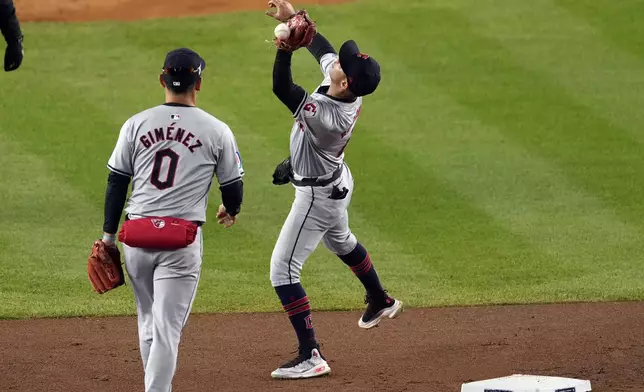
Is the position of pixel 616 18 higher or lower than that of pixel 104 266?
lower

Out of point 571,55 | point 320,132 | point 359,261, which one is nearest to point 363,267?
point 359,261

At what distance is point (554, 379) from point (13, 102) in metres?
8.87

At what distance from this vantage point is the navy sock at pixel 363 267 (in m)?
7.40

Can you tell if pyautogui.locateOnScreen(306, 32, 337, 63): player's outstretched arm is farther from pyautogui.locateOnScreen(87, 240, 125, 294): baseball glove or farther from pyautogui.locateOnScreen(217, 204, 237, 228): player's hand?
pyautogui.locateOnScreen(87, 240, 125, 294): baseball glove

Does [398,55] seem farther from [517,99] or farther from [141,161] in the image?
[141,161]

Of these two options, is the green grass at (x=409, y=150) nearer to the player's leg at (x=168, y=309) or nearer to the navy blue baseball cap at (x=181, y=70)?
the player's leg at (x=168, y=309)

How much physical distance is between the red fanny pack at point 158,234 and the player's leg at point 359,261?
1686 millimetres

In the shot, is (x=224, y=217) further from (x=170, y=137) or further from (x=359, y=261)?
(x=359, y=261)

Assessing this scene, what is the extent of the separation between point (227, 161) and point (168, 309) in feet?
2.36

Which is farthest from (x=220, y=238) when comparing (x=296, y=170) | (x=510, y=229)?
(x=296, y=170)

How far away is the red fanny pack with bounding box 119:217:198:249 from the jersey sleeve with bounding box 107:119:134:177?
0.25m

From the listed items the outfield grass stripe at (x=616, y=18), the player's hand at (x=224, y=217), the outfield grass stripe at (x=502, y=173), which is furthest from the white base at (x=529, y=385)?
the outfield grass stripe at (x=616, y=18)

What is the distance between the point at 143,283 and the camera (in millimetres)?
5727

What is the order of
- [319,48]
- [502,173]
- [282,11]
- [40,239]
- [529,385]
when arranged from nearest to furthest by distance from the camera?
[529,385] < [282,11] < [319,48] < [40,239] < [502,173]
